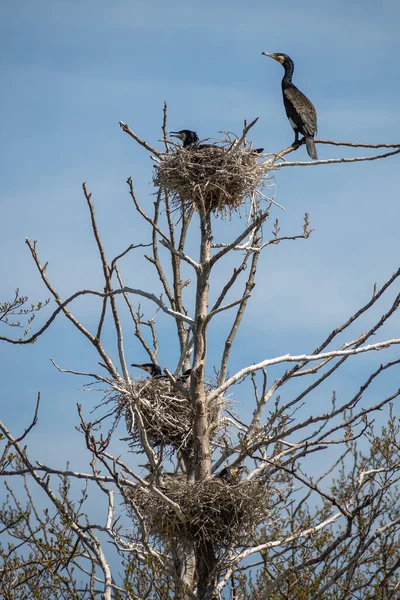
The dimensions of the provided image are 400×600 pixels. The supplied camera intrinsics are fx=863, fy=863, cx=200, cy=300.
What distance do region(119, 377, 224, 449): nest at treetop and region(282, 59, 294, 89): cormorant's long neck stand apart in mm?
5131

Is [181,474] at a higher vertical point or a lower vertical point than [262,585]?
higher

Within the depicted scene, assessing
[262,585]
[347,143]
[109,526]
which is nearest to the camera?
[109,526]

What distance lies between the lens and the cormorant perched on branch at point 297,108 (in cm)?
973

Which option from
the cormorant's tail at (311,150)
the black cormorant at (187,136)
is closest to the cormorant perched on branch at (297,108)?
the cormorant's tail at (311,150)

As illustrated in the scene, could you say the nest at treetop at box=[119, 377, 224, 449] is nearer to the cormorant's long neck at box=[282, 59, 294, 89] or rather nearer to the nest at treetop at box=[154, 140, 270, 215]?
the nest at treetop at box=[154, 140, 270, 215]

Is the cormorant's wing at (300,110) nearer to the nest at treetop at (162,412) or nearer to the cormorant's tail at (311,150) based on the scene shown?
the cormorant's tail at (311,150)

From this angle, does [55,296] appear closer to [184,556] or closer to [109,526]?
[109,526]

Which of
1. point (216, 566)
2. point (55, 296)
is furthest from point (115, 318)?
point (216, 566)

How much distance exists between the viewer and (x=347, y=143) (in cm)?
756

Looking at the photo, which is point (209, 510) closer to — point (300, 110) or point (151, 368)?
point (151, 368)

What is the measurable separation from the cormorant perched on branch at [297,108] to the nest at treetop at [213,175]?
1.86 meters

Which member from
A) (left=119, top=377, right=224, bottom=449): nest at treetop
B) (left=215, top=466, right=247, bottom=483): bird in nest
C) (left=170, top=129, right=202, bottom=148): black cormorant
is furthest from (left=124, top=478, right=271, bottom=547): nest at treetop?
(left=170, top=129, right=202, bottom=148): black cormorant

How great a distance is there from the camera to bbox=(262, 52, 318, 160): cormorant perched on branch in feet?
31.9

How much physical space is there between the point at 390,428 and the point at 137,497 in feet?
9.26
